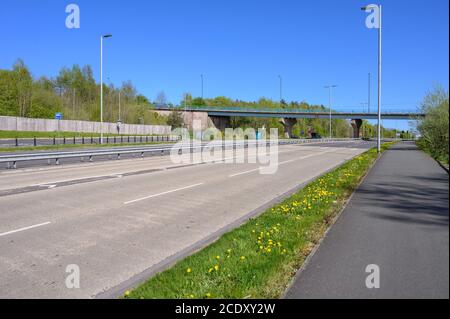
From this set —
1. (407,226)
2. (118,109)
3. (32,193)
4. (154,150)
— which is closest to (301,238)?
(407,226)

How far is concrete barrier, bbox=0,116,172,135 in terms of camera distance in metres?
58.3

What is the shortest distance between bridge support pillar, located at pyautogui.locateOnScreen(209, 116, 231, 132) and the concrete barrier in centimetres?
2327

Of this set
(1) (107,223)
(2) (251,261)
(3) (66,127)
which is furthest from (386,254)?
(3) (66,127)

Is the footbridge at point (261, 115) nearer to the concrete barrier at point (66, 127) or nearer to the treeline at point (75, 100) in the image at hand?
the treeline at point (75, 100)

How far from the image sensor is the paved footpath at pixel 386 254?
2.75 m

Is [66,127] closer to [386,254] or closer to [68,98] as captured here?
[68,98]

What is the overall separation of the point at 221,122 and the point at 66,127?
170ft

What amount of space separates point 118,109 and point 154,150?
60.3m

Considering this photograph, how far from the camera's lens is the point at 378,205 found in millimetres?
9625

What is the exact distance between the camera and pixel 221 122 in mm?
115000

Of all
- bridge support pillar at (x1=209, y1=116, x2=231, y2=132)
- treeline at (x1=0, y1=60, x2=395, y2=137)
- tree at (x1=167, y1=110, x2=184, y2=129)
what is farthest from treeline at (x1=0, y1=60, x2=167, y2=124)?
bridge support pillar at (x1=209, y1=116, x2=231, y2=132)

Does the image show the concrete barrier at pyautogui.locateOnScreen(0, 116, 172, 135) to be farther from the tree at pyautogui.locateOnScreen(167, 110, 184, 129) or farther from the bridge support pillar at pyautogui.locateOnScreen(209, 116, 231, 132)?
the bridge support pillar at pyautogui.locateOnScreen(209, 116, 231, 132)

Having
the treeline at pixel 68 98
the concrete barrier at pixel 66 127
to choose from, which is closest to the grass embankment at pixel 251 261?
the concrete barrier at pixel 66 127

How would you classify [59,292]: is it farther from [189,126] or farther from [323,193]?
[189,126]
